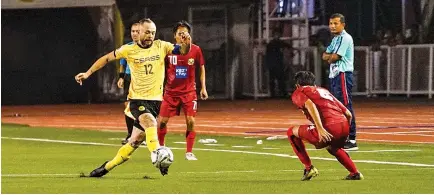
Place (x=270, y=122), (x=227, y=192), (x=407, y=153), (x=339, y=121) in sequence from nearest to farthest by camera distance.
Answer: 1. (x=227, y=192)
2. (x=339, y=121)
3. (x=407, y=153)
4. (x=270, y=122)

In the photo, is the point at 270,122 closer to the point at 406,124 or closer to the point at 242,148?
the point at 406,124

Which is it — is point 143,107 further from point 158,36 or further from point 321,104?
point 158,36

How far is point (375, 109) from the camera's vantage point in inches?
1278

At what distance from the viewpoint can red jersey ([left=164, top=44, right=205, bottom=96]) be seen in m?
17.6

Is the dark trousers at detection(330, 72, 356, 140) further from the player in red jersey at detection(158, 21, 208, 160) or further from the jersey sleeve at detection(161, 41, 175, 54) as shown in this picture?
the jersey sleeve at detection(161, 41, 175, 54)

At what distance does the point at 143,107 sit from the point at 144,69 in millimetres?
446

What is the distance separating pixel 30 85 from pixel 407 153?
24.5 metres

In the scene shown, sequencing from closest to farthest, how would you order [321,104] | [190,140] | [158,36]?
[321,104]
[190,140]
[158,36]

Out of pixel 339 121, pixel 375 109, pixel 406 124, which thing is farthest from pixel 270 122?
pixel 339 121

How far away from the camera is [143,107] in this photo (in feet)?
45.5

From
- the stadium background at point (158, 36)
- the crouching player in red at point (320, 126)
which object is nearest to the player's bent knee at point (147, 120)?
the crouching player in red at point (320, 126)

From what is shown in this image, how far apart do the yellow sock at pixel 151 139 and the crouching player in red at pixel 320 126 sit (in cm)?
148

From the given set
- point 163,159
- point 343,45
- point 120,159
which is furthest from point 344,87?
point 163,159

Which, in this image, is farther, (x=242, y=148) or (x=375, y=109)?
(x=375, y=109)
